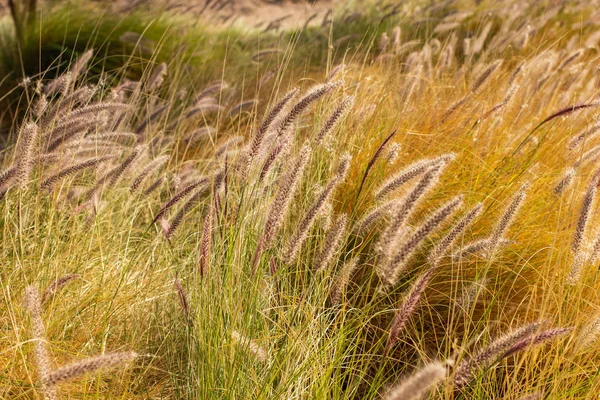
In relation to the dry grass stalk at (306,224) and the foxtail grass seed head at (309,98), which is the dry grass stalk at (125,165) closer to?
the foxtail grass seed head at (309,98)

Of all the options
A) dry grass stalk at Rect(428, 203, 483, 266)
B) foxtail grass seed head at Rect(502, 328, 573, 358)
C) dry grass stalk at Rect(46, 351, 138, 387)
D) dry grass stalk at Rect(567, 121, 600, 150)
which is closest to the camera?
dry grass stalk at Rect(46, 351, 138, 387)

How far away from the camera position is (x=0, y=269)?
2357 mm

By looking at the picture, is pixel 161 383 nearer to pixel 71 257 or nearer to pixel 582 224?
pixel 71 257

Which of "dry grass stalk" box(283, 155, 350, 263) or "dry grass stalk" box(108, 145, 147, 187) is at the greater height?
"dry grass stalk" box(283, 155, 350, 263)

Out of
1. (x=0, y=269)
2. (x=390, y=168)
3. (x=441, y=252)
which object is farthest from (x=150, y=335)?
(x=390, y=168)

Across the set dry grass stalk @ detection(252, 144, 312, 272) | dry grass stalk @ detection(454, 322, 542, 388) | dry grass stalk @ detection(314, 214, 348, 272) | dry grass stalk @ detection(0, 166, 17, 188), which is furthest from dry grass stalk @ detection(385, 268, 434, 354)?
dry grass stalk @ detection(0, 166, 17, 188)

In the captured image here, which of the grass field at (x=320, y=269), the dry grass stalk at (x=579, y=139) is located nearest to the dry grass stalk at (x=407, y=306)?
the grass field at (x=320, y=269)

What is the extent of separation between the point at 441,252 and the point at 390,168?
4.26 feet

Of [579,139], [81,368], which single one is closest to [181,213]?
[81,368]

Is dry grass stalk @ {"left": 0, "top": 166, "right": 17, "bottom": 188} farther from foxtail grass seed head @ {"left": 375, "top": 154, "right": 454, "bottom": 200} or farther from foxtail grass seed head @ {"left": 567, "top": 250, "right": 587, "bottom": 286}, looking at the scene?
foxtail grass seed head @ {"left": 567, "top": 250, "right": 587, "bottom": 286}

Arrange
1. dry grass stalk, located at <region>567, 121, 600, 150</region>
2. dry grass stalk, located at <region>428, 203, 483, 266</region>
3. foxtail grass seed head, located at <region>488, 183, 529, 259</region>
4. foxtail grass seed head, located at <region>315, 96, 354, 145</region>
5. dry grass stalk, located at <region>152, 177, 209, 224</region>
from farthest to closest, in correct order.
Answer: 1. dry grass stalk, located at <region>567, 121, 600, 150</region>
2. dry grass stalk, located at <region>152, 177, 209, 224</region>
3. foxtail grass seed head, located at <region>315, 96, 354, 145</region>
4. foxtail grass seed head, located at <region>488, 183, 529, 259</region>
5. dry grass stalk, located at <region>428, 203, 483, 266</region>

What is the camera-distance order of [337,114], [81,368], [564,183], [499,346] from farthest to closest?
[564,183]
[337,114]
[499,346]
[81,368]

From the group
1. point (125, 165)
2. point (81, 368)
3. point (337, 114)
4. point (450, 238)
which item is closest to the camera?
point (81, 368)

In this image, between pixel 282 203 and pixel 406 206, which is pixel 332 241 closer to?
pixel 282 203
